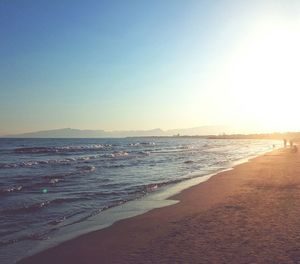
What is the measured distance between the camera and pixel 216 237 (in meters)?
8.84

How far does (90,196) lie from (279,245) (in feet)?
33.5

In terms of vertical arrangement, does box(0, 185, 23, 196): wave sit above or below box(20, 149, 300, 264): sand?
below

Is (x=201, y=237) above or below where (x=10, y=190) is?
above

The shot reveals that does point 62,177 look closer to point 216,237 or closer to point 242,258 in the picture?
point 216,237

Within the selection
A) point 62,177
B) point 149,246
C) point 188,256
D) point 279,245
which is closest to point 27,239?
point 149,246

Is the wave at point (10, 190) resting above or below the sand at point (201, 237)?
below

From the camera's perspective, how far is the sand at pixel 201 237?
24.8ft

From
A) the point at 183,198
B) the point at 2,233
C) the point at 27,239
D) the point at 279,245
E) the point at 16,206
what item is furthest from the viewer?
the point at 183,198

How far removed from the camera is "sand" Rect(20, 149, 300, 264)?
24.8ft

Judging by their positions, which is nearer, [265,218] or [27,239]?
[27,239]

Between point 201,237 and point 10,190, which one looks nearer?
point 201,237

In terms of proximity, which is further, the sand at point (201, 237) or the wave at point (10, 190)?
the wave at point (10, 190)

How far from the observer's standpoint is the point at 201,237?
8.92m

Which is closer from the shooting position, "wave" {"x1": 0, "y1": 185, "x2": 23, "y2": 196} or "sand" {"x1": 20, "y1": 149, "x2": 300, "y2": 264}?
"sand" {"x1": 20, "y1": 149, "x2": 300, "y2": 264}
